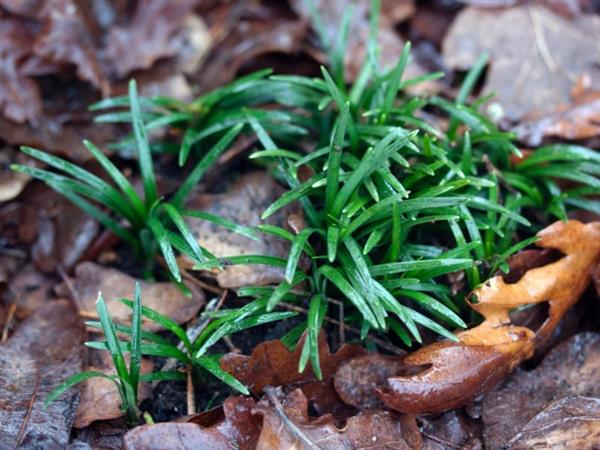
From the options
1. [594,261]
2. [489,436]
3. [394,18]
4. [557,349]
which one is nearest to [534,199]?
[594,261]

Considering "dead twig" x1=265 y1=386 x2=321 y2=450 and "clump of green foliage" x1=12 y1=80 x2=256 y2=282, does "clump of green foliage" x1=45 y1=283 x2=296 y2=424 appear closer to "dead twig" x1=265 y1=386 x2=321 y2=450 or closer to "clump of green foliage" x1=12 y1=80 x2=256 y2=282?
"dead twig" x1=265 y1=386 x2=321 y2=450

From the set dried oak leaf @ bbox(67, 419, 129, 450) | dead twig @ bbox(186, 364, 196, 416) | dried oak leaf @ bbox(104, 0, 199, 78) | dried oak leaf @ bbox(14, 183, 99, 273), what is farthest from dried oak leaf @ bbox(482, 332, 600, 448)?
dried oak leaf @ bbox(104, 0, 199, 78)

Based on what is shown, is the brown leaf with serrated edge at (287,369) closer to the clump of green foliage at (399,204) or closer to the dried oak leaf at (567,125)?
the clump of green foliage at (399,204)

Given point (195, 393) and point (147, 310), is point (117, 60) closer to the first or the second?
point (147, 310)

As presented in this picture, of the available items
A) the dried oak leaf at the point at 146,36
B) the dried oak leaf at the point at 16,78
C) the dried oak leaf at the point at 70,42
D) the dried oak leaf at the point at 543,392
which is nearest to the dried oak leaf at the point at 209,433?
the dried oak leaf at the point at 543,392

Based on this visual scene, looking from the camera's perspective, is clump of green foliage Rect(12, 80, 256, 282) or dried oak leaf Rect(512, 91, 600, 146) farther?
dried oak leaf Rect(512, 91, 600, 146)
